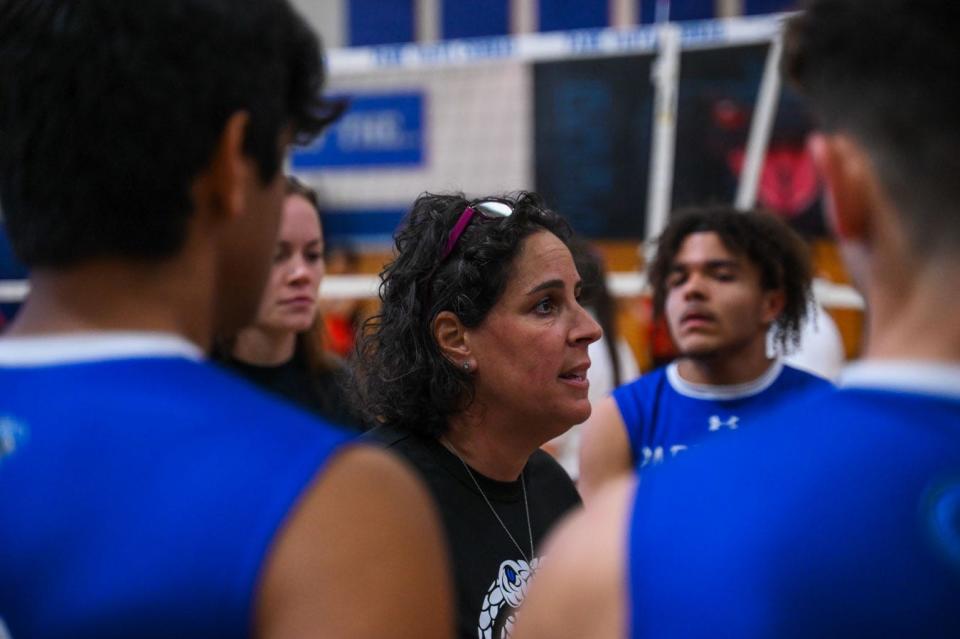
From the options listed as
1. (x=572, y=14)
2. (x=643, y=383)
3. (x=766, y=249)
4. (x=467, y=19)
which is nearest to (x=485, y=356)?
(x=643, y=383)

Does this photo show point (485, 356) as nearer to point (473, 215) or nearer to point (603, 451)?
point (473, 215)

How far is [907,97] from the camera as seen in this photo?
99 centimetres

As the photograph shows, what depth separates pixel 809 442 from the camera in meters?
0.98

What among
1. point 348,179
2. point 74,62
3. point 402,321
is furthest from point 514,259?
point 348,179

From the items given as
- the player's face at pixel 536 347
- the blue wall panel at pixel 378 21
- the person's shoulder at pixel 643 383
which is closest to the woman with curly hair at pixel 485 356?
the player's face at pixel 536 347

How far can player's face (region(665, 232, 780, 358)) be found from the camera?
386cm

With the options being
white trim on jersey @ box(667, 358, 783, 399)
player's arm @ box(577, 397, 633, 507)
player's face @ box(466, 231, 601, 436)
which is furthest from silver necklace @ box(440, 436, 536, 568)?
white trim on jersey @ box(667, 358, 783, 399)

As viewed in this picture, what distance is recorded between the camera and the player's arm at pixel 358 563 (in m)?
1.01

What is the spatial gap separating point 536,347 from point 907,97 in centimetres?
164

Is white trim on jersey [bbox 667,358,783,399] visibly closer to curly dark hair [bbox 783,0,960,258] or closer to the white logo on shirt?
the white logo on shirt

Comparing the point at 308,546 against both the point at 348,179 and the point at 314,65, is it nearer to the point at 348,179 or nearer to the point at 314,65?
the point at 314,65

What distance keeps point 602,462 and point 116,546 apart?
2561 mm

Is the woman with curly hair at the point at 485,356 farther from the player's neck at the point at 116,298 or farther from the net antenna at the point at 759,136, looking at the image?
the net antenna at the point at 759,136

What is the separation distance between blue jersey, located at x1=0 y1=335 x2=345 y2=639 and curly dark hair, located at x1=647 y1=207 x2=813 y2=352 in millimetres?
3211
